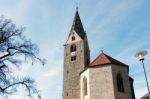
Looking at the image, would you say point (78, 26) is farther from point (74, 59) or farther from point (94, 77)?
point (94, 77)

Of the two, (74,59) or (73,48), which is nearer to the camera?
(74,59)

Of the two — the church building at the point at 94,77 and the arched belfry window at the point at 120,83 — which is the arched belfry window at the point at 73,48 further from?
the arched belfry window at the point at 120,83

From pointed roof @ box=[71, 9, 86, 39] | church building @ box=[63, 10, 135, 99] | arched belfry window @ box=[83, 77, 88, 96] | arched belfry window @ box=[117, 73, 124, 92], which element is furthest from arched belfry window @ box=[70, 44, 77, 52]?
arched belfry window @ box=[117, 73, 124, 92]

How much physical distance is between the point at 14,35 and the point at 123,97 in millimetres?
16574

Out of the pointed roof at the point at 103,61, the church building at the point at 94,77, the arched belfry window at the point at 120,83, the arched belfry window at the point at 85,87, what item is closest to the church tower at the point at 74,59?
the church building at the point at 94,77

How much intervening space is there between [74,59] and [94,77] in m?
8.50

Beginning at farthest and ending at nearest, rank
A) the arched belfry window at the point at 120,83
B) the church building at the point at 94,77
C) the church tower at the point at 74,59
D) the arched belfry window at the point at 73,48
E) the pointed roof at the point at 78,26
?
the pointed roof at the point at 78,26, the arched belfry window at the point at 73,48, the church tower at the point at 74,59, the arched belfry window at the point at 120,83, the church building at the point at 94,77

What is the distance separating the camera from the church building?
25984 mm

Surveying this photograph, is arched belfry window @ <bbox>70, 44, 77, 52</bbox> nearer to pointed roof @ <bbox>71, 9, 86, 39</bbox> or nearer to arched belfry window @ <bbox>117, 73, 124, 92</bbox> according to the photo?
pointed roof @ <bbox>71, 9, 86, 39</bbox>

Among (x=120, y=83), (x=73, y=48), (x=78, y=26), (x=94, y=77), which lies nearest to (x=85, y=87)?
(x=94, y=77)

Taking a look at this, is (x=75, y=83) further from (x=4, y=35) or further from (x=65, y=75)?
(x=4, y=35)

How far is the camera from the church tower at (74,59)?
104ft

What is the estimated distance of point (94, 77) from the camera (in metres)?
27.3

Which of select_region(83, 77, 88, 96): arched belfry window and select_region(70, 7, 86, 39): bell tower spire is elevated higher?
select_region(70, 7, 86, 39): bell tower spire
